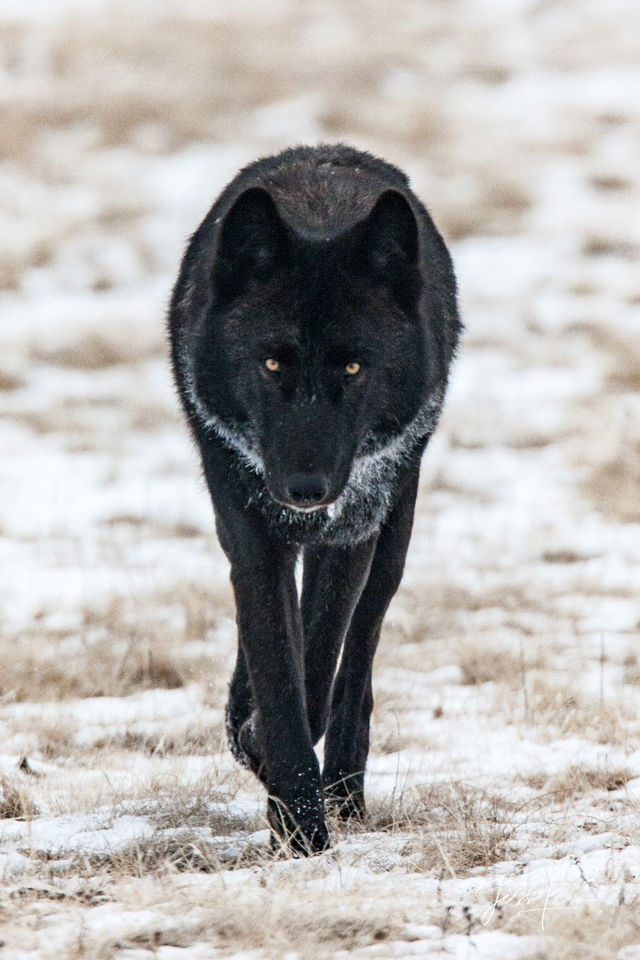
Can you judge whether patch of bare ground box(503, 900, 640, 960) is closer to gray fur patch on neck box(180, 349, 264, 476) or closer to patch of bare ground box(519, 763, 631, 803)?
patch of bare ground box(519, 763, 631, 803)

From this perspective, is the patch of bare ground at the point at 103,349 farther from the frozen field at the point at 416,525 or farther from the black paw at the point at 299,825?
the black paw at the point at 299,825

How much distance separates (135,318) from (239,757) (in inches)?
397

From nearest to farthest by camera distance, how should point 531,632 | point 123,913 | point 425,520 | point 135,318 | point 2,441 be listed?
1. point 123,913
2. point 531,632
3. point 425,520
4. point 2,441
5. point 135,318

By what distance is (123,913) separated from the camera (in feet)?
9.11

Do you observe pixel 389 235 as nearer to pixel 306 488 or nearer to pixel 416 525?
pixel 306 488

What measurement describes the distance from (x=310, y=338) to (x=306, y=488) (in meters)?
0.45

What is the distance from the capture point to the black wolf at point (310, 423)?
141 inches

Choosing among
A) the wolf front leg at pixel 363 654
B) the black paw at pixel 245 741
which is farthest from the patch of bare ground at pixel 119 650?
the wolf front leg at pixel 363 654

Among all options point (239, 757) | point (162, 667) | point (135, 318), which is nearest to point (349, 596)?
point (239, 757)

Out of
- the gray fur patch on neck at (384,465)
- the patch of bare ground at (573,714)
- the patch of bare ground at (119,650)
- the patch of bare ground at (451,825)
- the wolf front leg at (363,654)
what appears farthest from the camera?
the patch of bare ground at (119,650)

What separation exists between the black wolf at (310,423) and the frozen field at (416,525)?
36 cm

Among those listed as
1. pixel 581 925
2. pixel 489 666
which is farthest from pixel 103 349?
pixel 581 925

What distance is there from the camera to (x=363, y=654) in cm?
432

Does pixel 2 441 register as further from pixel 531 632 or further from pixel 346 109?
pixel 346 109
